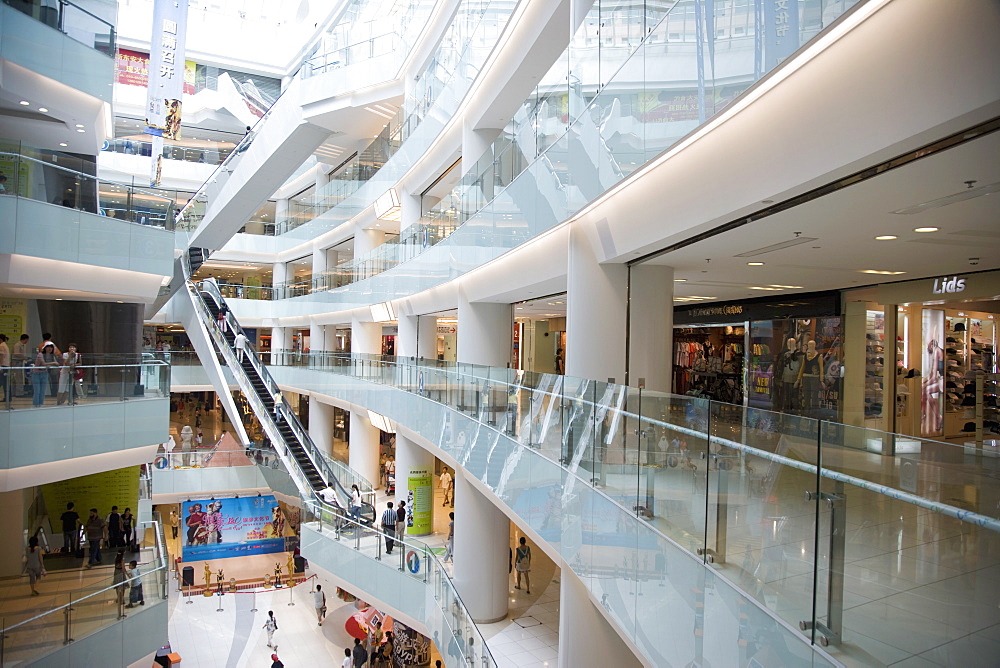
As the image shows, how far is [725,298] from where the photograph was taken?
11750mm

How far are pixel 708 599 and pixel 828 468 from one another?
5.09 ft

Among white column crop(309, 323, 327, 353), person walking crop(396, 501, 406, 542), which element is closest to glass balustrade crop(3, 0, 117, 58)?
person walking crop(396, 501, 406, 542)

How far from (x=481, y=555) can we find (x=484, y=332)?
4.54 meters

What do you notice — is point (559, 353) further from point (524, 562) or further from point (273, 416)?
point (273, 416)

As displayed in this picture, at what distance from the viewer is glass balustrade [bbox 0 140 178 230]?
950 cm

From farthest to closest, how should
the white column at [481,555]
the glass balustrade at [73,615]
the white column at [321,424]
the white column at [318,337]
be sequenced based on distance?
the white column at [318,337] → the white column at [321,424] → the white column at [481,555] → the glass balustrade at [73,615]

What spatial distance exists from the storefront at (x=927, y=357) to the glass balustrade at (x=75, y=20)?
12.3m

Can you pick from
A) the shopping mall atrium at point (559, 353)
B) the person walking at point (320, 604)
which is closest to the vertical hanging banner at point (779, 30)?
the shopping mall atrium at point (559, 353)

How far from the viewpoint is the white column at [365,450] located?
24.4 meters

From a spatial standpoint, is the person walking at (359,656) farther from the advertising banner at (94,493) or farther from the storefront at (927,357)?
the storefront at (927,357)

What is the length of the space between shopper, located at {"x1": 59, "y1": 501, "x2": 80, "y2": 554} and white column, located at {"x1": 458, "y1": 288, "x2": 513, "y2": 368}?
8831mm

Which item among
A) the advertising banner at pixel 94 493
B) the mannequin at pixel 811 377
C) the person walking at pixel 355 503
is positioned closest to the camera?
the mannequin at pixel 811 377

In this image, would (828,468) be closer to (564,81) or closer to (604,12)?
(604,12)

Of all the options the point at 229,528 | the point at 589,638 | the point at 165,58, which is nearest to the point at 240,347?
the point at 229,528
